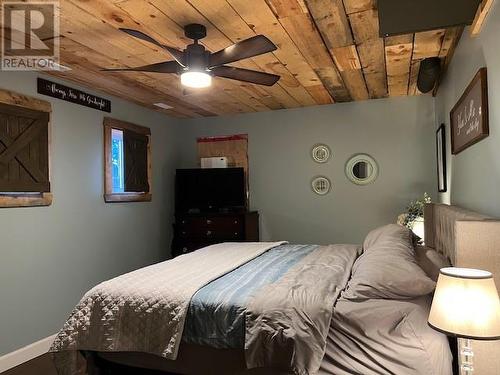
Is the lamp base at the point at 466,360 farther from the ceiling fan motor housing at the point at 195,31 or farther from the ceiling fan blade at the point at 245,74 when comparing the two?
the ceiling fan motor housing at the point at 195,31

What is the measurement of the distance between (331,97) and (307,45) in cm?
173

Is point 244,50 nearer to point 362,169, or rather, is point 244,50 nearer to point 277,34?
point 277,34

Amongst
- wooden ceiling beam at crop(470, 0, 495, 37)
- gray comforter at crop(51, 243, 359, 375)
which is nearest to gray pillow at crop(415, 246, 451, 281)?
gray comforter at crop(51, 243, 359, 375)

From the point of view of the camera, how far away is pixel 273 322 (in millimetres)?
1756

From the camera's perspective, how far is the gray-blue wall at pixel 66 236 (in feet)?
9.79

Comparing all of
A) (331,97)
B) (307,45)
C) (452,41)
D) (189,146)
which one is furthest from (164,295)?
(189,146)

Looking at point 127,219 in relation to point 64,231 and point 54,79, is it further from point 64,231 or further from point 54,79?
point 54,79

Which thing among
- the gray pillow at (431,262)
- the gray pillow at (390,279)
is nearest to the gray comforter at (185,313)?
the gray pillow at (390,279)

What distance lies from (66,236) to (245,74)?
2311mm

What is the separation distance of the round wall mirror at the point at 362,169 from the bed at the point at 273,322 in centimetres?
216

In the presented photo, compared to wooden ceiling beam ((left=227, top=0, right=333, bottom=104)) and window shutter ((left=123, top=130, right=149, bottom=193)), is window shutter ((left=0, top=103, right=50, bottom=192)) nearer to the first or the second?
window shutter ((left=123, top=130, right=149, bottom=193))

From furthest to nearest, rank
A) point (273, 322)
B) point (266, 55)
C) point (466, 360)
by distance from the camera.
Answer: point (266, 55)
point (273, 322)
point (466, 360)

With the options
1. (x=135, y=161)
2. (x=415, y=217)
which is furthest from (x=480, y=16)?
(x=135, y=161)

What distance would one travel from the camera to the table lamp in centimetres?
124
